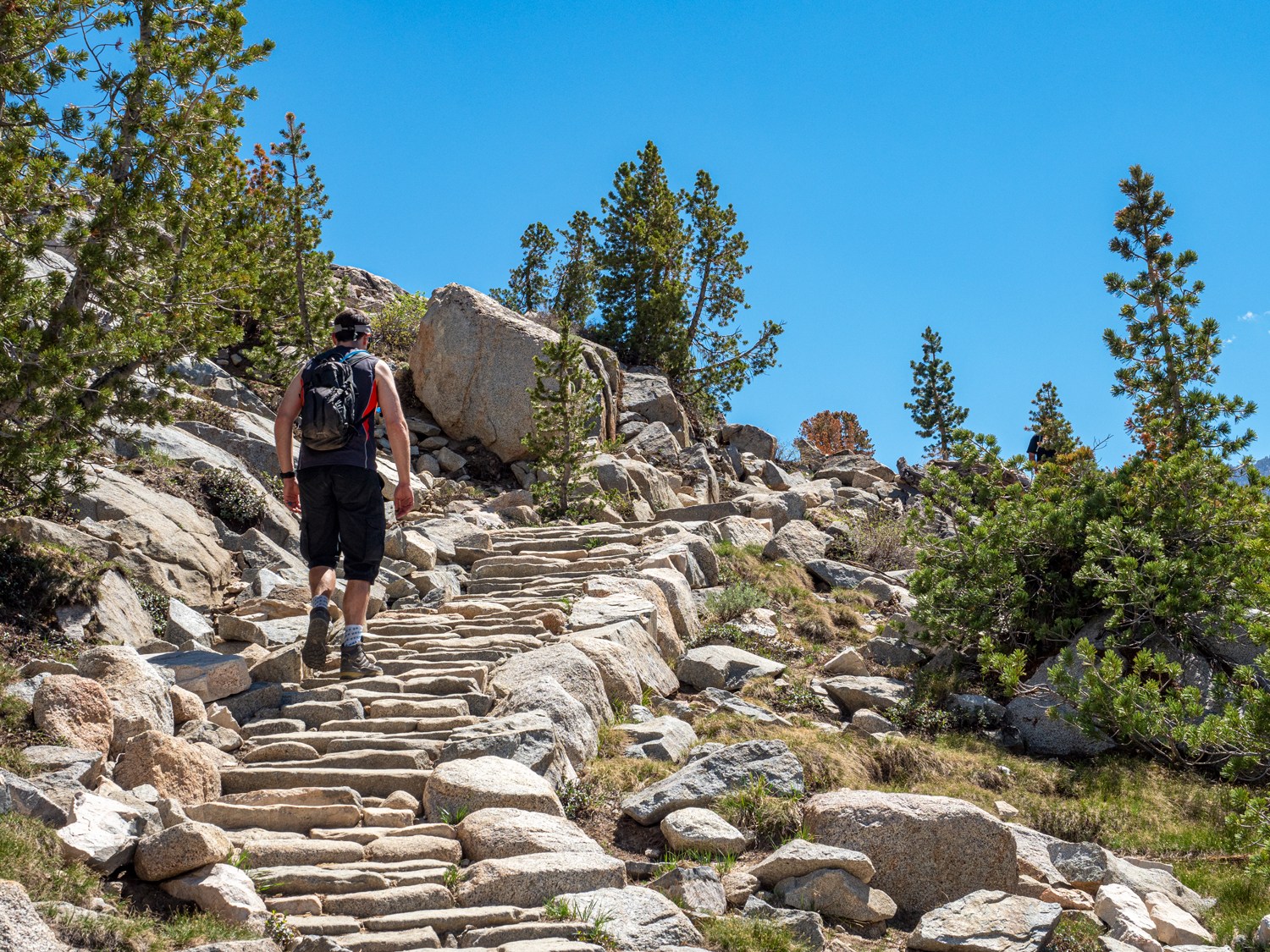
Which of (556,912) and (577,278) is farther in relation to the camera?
(577,278)

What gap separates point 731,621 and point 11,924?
30.9 ft

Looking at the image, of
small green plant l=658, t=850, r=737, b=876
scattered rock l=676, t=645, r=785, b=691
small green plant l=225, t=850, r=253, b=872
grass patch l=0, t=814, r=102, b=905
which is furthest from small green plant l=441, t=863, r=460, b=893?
scattered rock l=676, t=645, r=785, b=691

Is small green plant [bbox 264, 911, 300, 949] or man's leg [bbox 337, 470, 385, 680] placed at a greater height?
man's leg [bbox 337, 470, 385, 680]

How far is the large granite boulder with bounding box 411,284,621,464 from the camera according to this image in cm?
2178

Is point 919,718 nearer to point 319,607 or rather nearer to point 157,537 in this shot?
point 319,607

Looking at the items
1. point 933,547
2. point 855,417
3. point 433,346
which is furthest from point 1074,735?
point 855,417

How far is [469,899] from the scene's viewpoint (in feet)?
17.3

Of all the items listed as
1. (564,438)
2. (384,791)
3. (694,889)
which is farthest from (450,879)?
(564,438)

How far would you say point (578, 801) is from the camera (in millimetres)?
7121

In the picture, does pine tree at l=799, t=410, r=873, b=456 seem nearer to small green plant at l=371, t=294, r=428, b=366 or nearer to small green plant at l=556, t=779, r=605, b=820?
small green plant at l=371, t=294, r=428, b=366

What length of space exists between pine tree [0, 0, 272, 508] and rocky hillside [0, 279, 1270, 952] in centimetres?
80

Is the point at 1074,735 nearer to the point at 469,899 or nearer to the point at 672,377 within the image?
the point at 469,899

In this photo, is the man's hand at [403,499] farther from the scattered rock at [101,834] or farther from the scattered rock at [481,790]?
the scattered rock at [101,834]

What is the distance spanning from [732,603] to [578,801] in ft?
19.9
